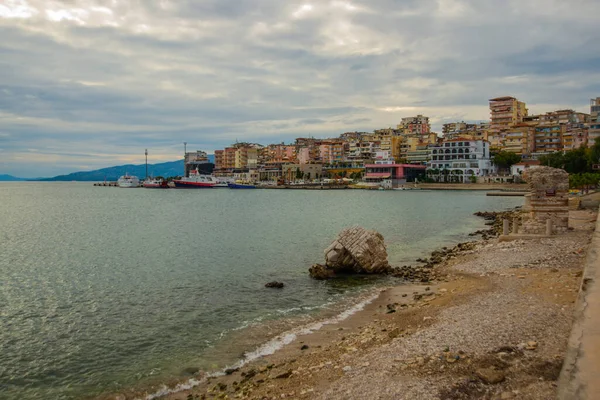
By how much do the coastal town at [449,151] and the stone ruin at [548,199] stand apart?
9795 centimetres

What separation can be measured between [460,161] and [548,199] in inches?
4827

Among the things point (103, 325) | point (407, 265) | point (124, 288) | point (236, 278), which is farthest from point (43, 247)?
point (407, 265)

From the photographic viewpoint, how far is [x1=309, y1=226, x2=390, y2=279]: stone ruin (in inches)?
910

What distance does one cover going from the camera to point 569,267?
18.8m

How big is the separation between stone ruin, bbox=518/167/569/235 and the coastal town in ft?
321

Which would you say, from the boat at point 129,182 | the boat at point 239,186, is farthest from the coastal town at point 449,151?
the boat at point 129,182

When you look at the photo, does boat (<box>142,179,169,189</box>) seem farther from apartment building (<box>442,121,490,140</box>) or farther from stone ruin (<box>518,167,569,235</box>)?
stone ruin (<box>518,167,569,235</box>)

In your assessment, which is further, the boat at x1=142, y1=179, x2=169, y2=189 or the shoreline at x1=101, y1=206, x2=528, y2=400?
the boat at x1=142, y1=179, x2=169, y2=189

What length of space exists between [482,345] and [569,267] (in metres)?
11.1

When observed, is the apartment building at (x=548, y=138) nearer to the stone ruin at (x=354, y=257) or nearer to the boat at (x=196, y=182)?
the boat at (x=196, y=182)

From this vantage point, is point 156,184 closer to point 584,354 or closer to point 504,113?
point 504,113

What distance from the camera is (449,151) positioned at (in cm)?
14712

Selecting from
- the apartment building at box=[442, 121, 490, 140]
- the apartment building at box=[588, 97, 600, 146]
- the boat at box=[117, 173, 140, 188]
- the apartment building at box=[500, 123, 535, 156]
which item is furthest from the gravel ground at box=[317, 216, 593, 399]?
the boat at box=[117, 173, 140, 188]

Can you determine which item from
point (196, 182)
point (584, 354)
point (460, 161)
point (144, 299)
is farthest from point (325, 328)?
point (196, 182)
